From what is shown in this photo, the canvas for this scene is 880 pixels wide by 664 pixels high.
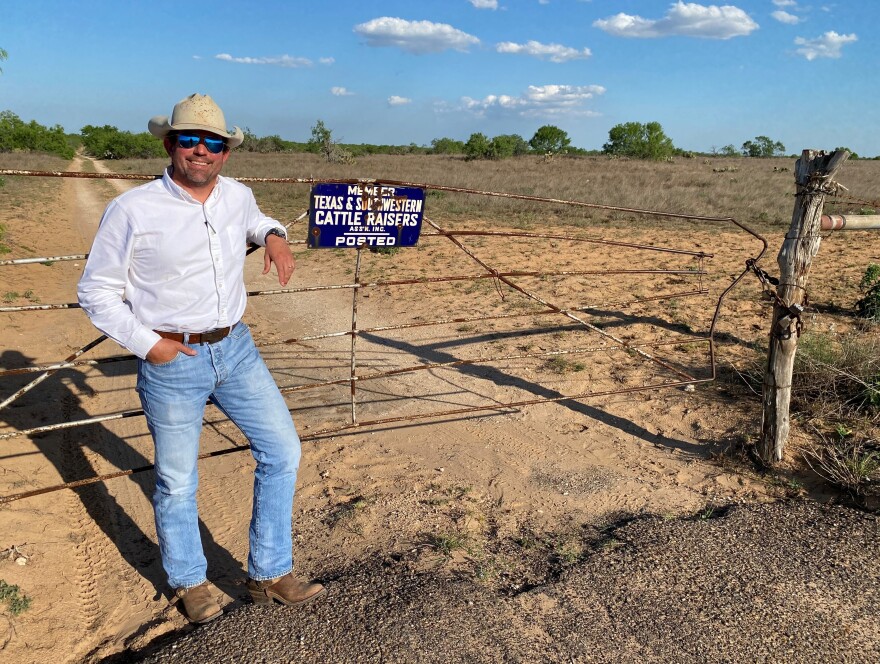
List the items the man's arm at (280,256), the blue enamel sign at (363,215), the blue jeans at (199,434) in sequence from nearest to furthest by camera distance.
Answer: the blue jeans at (199,434) < the man's arm at (280,256) < the blue enamel sign at (363,215)

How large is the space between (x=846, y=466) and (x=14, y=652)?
4.40 metres

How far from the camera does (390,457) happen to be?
4480 millimetres

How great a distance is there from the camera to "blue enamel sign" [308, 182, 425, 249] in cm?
359

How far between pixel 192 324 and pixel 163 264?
0.26 m

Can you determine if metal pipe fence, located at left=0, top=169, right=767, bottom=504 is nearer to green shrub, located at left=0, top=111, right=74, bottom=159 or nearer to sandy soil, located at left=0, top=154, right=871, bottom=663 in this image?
sandy soil, located at left=0, top=154, right=871, bottom=663

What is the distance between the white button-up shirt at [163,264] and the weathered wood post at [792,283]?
3146mm

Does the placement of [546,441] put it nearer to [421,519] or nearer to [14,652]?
[421,519]

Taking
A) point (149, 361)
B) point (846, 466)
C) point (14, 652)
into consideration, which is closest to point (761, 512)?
point (846, 466)

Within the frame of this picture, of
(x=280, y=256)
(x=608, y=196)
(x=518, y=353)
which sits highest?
(x=608, y=196)

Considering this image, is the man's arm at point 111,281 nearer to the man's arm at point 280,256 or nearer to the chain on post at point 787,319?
the man's arm at point 280,256

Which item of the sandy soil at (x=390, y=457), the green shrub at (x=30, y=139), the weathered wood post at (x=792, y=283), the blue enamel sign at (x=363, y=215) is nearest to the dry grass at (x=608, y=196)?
the sandy soil at (x=390, y=457)

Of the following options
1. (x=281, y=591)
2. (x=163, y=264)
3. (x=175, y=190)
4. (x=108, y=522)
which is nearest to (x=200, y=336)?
(x=163, y=264)

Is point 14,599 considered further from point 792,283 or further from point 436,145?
point 436,145

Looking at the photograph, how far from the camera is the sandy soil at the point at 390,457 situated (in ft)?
10.8
